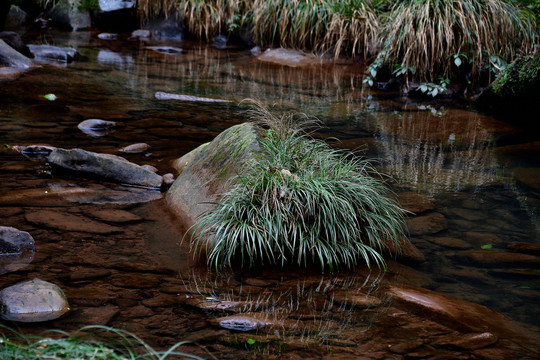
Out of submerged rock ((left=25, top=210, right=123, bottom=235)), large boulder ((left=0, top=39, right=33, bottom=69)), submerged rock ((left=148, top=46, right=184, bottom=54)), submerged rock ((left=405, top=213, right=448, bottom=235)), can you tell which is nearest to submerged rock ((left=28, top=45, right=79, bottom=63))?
large boulder ((left=0, top=39, right=33, bottom=69))

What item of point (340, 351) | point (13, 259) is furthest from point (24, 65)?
point (340, 351)

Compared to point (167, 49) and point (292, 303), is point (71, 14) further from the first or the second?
point (292, 303)

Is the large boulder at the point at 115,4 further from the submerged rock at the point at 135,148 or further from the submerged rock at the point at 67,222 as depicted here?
the submerged rock at the point at 67,222

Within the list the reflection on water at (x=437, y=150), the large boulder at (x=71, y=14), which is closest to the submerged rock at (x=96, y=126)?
the reflection on water at (x=437, y=150)

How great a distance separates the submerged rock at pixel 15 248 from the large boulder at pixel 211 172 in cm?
108

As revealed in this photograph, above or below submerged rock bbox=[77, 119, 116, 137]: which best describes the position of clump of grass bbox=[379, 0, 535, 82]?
above

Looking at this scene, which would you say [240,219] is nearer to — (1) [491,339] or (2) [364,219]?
(2) [364,219]

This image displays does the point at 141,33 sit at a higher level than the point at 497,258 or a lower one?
higher

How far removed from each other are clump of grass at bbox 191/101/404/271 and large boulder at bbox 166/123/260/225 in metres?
0.20

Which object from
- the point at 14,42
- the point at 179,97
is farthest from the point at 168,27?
the point at 179,97

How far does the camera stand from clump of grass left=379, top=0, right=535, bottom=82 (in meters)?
8.89

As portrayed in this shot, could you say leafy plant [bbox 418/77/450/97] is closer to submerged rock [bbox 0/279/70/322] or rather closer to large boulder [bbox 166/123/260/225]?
large boulder [bbox 166/123/260/225]

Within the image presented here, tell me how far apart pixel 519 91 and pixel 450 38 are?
191 cm

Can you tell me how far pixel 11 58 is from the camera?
29.0 ft
